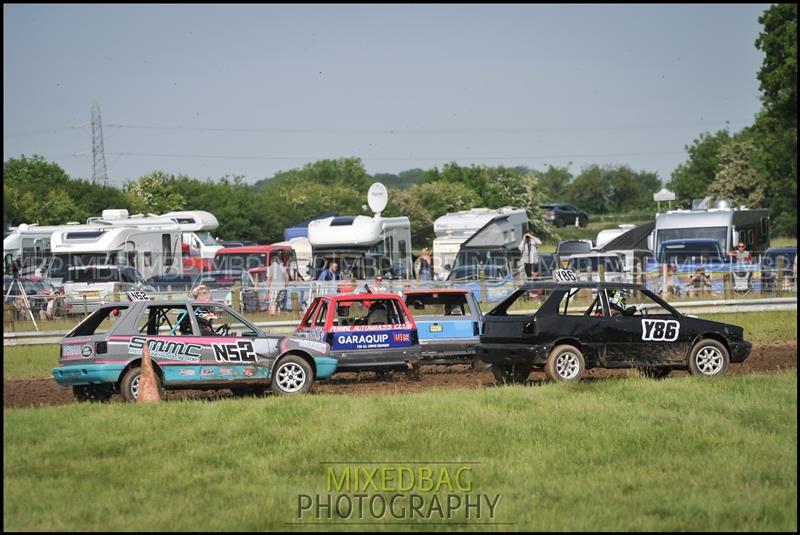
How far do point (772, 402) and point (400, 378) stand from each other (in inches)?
269

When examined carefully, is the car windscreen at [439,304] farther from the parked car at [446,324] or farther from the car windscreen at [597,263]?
the car windscreen at [597,263]

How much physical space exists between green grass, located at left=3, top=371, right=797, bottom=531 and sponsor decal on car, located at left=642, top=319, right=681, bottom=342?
1678 millimetres

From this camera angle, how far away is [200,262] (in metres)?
39.8

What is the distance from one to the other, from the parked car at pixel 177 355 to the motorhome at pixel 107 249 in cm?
2144

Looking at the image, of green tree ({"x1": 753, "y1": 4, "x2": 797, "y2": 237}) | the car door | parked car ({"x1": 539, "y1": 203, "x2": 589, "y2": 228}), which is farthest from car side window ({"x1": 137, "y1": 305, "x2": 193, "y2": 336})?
parked car ({"x1": 539, "y1": 203, "x2": 589, "y2": 228})

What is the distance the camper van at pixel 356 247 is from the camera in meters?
35.4

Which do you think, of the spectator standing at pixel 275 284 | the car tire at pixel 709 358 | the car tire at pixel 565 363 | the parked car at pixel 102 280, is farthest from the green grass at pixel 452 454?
the parked car at pixel 102 280

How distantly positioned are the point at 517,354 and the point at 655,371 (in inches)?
117

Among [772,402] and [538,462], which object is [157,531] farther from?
[772,402]

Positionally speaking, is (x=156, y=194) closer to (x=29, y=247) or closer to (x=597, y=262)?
(x=29, y=247)

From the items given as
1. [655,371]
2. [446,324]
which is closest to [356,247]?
[446,324]

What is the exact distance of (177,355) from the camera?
577 inches

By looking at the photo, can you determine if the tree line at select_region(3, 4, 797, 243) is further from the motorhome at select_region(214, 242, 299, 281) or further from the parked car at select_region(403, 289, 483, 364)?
the parked car at select_region(403, 289, 483, 364)

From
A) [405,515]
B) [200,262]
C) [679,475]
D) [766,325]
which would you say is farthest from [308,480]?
[200,262]
